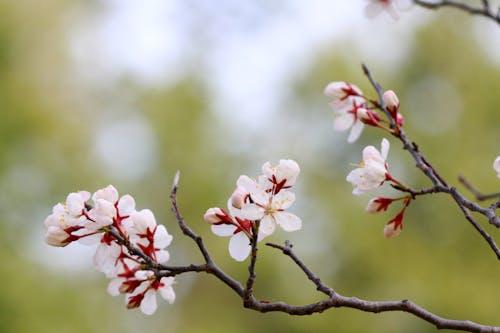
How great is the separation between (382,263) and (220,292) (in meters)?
1.57

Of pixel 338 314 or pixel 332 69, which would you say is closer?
pixel 338 314

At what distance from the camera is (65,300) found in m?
4.53

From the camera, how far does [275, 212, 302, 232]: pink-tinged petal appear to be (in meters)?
0.88

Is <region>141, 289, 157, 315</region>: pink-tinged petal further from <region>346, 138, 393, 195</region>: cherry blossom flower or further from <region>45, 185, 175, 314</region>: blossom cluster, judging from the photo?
<region>346, 138, 393, 195</region>: cherry blossom flower

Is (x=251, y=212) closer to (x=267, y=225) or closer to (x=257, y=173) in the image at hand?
(x=267, y=225)

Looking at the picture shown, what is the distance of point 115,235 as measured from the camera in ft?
2.93

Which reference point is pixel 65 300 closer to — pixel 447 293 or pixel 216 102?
pixel 447 293

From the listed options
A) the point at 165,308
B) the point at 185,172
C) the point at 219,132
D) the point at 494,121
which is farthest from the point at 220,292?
the point at 494,121

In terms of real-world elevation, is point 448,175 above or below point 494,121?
below

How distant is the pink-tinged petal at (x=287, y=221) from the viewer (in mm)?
879

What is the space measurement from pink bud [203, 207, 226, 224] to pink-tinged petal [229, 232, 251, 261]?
0.03 m

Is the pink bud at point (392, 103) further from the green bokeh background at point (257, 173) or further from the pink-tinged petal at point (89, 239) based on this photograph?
the green bokeh background at point (257, 173)

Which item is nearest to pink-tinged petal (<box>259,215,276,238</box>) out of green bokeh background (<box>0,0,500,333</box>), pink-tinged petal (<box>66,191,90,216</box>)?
pink-tinged petal (<box>66,191,90,216</box>)

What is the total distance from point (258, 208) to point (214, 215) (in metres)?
0.08
